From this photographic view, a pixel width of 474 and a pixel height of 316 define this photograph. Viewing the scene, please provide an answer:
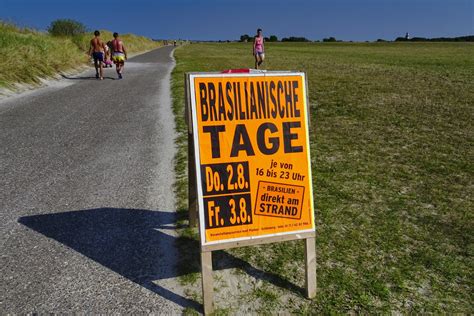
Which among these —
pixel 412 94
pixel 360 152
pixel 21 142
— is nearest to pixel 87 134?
pixel 21 142

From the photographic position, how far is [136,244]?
12.1 feet

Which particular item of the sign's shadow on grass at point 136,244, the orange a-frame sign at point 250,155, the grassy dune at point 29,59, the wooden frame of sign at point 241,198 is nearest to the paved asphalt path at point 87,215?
the sign's shadow on grass at point 136,244

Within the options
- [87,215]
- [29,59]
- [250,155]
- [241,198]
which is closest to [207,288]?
[241,198]

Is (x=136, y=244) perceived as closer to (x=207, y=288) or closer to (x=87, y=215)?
(x=87, y=215)

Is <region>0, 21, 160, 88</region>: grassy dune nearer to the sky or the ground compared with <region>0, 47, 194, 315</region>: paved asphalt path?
nearer to the sky

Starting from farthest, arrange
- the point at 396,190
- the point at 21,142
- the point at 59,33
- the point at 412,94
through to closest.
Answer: the point at 59,33
the point at 412,94
the point at 21,142
the point at 396,190

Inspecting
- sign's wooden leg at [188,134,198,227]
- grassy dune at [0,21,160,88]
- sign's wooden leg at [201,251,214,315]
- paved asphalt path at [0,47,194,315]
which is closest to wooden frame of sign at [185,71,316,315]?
sign's wooden leg at [201,251,214,315]

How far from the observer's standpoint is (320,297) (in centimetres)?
295

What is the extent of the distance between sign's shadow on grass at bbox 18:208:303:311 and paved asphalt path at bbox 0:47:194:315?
1 cm

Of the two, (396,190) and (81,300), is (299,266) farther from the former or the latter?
(396,190)

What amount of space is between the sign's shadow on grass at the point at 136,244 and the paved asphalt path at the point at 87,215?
0.03 ft

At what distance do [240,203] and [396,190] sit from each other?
8.73 feet

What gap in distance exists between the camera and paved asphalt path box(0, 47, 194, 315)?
2.99m

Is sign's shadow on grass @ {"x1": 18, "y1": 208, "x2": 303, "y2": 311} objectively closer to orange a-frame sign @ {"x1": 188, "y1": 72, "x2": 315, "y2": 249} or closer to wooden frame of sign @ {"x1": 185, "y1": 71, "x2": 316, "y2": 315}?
wooden frame of sign @ {"x1": 185, "y1": 71, "x2": 316, "y2": 315}
